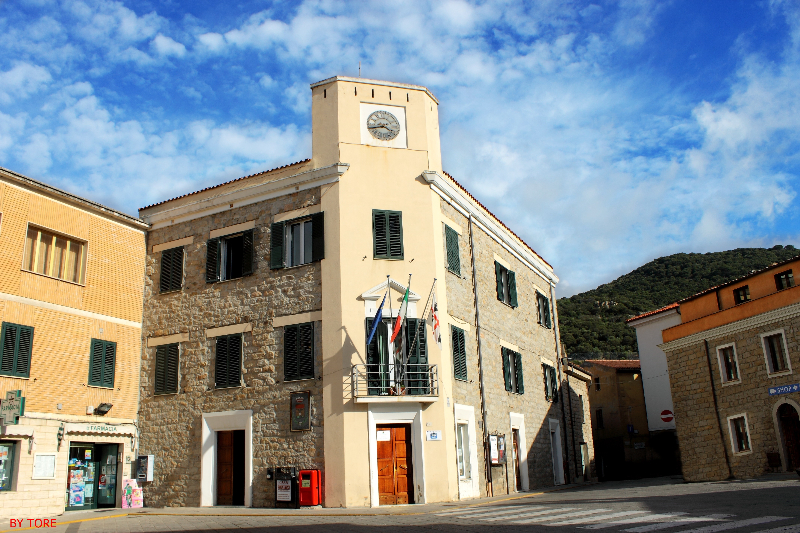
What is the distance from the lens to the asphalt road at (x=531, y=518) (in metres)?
9.95

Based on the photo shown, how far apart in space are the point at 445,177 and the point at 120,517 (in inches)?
517

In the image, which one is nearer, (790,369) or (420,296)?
(420,296)

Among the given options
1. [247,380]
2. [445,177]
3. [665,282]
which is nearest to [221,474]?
[247,380]

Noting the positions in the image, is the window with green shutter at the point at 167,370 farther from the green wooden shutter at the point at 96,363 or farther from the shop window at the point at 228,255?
the shop window at the point at 228,255

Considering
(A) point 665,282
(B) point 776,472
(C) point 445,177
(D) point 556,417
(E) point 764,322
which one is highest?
(A) point 665,282

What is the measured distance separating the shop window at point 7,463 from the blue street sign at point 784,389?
24251 mm

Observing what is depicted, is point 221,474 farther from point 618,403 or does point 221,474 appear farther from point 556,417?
point 618,403

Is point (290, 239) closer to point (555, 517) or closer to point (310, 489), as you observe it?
point (310, 489)

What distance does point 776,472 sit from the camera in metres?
23.8

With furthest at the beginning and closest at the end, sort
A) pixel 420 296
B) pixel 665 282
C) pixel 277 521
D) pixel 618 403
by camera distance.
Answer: pixel 665 282, pixel 618 403, pixel 420 296, pixel 277 521

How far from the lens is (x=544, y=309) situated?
2998 centimetres

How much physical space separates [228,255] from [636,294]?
56.2 metres

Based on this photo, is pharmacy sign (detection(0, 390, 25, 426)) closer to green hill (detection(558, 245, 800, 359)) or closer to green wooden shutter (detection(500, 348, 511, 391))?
green wooden shutter (detection(500, 348, 511, 391))

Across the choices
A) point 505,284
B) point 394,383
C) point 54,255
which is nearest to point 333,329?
point 394,383
